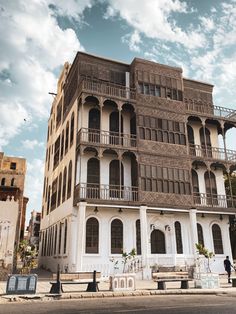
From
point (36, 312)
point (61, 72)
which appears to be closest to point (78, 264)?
point (36, 312)

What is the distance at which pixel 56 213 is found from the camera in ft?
85.9

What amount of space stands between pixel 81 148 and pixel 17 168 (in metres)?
10.3

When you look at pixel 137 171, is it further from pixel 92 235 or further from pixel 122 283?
pixel 122 283

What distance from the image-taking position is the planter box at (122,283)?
531 inches

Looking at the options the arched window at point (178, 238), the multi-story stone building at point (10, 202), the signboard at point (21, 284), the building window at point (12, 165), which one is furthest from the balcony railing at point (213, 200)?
the building window at point (12, 165)

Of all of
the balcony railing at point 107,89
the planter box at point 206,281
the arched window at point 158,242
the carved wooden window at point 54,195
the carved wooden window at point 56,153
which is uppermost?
the balcony railing at point 107,89

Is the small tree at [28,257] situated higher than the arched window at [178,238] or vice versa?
the arched window at [178,238]

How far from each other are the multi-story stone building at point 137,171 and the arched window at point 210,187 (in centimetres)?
8

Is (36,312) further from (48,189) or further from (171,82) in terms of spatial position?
(48,189)

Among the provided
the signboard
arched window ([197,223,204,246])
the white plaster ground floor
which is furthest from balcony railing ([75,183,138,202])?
the signboard

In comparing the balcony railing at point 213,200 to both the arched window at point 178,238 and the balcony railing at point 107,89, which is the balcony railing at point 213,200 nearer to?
the arched window at point 178,238

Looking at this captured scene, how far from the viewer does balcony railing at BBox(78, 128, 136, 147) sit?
2167 cm

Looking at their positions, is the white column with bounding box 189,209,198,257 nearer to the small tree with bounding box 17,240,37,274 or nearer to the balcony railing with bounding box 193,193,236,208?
the balcony railing with bounding box 193,193,236,208

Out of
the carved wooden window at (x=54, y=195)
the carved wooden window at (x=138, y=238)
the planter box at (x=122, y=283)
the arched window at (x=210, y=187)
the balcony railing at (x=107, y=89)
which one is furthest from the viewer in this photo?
the carved wooden window at (x=54, y=195)
